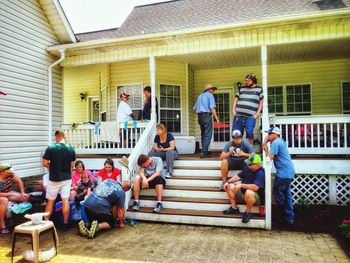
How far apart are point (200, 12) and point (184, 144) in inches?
191

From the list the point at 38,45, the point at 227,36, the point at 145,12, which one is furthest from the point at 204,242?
the point at 145,12

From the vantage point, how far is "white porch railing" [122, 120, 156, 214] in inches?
227

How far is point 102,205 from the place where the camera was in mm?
4812

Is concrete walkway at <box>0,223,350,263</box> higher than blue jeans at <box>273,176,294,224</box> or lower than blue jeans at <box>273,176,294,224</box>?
lower

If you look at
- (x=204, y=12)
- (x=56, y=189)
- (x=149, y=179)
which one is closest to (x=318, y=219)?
(x=149, y=179)

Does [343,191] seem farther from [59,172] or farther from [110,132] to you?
[59,172]

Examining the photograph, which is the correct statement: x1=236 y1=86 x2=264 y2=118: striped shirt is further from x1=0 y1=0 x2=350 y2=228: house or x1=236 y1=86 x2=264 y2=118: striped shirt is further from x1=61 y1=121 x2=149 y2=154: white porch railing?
x1=61 y1=121 x2=149 y2=154: white porch railing

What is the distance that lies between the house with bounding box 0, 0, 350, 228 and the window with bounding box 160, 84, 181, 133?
0.03 m

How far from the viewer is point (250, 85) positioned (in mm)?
6281

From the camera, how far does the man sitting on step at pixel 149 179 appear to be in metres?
5.61

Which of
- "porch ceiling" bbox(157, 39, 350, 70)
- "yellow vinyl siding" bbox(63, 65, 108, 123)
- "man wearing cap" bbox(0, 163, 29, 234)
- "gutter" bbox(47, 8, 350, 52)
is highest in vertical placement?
"gutter" bbox(47, 8, 350, 52)

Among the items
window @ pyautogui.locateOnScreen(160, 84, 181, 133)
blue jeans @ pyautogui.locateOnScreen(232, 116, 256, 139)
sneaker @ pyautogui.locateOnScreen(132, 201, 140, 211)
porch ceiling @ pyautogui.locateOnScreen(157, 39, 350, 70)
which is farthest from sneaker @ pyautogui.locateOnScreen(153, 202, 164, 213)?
porch ceiling @ pyautogui.locateOnScreen(157, 39, 350, 70)

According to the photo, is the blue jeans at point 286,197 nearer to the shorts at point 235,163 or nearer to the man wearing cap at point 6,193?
the shorts at point 235,163

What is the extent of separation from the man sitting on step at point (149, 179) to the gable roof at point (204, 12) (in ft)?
14.4
